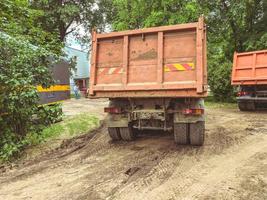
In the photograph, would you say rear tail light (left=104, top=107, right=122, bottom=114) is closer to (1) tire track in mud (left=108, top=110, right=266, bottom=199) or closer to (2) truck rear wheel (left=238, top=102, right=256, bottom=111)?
(1) tire track in mud (left=108, top=110, right=266, bottom=199)

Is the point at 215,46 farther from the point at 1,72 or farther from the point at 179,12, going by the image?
the point at 1,72

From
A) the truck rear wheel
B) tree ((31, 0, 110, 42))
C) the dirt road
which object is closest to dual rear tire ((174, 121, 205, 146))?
the dirt road

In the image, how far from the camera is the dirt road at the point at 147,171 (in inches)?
165

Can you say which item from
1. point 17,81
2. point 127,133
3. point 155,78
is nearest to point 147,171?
point 155,78

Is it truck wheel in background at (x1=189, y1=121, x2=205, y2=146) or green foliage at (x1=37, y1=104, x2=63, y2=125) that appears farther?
green foliage at (x1=37, y1=104, x2=63, y2=125)

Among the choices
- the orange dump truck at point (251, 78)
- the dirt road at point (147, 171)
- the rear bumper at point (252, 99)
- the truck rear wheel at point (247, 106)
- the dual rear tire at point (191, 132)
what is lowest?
the dirt road at point (147, 171)

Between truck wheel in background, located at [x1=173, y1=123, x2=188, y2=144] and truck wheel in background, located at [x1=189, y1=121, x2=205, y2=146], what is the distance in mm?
104

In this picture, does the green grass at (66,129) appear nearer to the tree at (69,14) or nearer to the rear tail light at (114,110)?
the rear tail light at (114,110)

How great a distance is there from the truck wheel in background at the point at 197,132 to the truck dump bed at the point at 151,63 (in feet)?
2.69

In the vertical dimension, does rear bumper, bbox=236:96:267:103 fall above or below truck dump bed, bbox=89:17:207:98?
below

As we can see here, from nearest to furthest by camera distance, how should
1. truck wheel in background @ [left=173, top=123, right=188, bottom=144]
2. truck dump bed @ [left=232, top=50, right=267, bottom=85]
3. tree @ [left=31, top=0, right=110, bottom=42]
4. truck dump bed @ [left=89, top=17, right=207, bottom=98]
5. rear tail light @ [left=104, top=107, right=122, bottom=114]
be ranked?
1. truck dump bed @ [left=89, top=17, right=207, bottom=98]
2. truck wheel in background @ [left=173, top=123, right=188, bottom=144]
3. rear tail light @ [left=104, top=107, right=122, bottom=114]
4. truck dump bed @ [left=232, top=50, right=267, bottom=85]
5. tree @ [left=31, top=0, right=110, bottom=42]

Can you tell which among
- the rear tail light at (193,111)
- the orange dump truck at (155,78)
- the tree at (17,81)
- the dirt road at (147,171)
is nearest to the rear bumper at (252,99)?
the dirt road at (147,171)

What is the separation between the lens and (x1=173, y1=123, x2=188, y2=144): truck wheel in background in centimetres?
651

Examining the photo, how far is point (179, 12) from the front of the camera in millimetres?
17891
